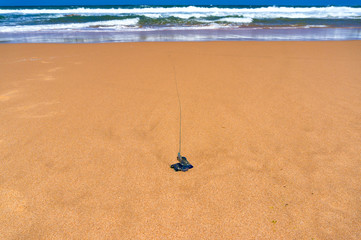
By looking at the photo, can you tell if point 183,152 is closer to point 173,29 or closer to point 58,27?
point 173,29

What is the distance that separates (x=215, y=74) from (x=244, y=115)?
1.62 metres

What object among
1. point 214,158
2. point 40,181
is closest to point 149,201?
point 214,158

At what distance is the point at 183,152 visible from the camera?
6.97ft

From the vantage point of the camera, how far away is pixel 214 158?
6.67 feet

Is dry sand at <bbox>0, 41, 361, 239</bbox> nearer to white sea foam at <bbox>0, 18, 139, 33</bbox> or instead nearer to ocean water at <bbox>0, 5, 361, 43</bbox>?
ocean water at <bbox>0, 5, 361, 43</bbox>

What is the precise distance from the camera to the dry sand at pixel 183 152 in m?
1.46

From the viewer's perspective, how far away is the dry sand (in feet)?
4.81

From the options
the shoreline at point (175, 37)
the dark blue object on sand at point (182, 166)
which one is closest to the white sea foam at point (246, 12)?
the shoreline at point (175, 37)

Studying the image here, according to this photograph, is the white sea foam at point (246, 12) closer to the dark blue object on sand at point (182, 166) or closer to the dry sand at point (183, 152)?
the dry sand at point (183, 152)

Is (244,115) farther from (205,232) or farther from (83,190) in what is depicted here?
(83,190)

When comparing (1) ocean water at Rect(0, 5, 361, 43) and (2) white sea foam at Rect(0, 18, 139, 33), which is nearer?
(1) ocean water at Rect(0, 5, 361, 43)

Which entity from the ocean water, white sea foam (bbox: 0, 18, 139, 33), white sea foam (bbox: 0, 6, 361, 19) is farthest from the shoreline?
white sea foam (bbox: 0, 6, 361, 19)

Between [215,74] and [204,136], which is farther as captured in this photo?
[215,74]

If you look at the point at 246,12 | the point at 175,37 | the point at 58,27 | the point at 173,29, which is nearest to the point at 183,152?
the point at 175,37
